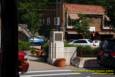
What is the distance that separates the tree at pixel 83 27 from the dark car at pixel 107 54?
34.3 meters

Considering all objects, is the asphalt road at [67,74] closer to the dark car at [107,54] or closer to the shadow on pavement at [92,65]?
the dark car at [107,54]

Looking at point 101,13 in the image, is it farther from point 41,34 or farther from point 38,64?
point 38,64

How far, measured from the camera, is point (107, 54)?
58.7 ft

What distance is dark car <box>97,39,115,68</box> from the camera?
17647 mm

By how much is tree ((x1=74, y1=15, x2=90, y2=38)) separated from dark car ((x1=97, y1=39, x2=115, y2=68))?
34298 mm

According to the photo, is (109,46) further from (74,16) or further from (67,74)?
(74,16)

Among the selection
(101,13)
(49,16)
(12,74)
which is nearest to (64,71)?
(12,74)

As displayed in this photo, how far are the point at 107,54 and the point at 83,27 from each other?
115 ft

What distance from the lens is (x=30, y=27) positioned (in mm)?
60250

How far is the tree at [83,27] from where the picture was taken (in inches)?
2083

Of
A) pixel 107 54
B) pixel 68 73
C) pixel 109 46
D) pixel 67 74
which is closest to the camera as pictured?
pixel 67 74

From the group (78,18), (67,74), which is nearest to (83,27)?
(78,18)

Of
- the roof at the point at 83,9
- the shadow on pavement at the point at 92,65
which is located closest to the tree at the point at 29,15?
the roof at the point at 83,9

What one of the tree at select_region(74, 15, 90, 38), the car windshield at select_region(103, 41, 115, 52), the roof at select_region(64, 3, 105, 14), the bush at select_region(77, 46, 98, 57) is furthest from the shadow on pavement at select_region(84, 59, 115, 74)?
the roof at select_region(64, 3, 105, 14)
